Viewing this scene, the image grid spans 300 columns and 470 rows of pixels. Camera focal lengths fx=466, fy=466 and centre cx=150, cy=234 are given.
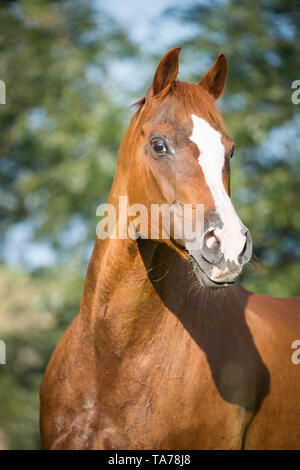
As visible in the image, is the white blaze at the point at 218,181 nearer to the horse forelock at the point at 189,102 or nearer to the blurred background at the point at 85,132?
the horse forelock at the point at 189,102

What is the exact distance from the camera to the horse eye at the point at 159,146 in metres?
2.07

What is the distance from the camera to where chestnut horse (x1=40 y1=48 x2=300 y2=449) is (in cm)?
207

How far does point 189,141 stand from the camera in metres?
2.01

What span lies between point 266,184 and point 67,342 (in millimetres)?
5347

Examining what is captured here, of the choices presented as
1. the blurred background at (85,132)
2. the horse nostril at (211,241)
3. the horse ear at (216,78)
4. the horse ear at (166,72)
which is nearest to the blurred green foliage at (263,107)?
the blurred background at (85,132)

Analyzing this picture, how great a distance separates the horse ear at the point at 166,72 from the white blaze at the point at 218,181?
282 mm

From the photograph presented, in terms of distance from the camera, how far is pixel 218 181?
1.93 metres

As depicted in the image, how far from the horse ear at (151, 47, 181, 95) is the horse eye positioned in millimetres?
309

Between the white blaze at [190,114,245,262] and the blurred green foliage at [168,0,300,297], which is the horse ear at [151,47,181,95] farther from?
the blurred green foliage at [168,0,300,297]

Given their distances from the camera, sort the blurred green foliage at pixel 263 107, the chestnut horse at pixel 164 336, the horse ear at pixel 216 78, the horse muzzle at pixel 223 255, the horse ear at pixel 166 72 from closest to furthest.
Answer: the horse muzzle at pixel 223 255, the chestnut horse at pixel 164 336, the horse ear at pixel 166 72, the horse ear at pixel 216 78, the blurred green foliage at pixel 263 107

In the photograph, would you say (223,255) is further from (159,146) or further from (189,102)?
(189,102)

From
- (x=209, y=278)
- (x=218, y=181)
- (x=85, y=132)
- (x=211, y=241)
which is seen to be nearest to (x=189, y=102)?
(x=218, y=181)

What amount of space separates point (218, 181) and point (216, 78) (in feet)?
2.79

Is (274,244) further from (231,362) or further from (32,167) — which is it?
(231,362)
